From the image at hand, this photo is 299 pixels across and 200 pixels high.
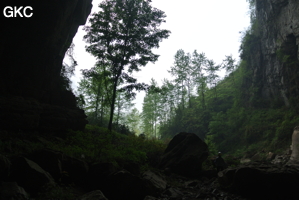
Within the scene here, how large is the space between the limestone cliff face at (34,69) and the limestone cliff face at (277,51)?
23.6m

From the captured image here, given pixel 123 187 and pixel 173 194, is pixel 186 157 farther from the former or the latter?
pixel 123 187

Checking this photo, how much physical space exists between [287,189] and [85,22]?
17537mm

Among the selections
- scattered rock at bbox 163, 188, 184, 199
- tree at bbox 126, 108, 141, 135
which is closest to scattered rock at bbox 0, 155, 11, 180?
scattered rock at bbox 163, 188, 184, 199

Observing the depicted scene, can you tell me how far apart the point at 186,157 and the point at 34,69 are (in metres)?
10.3

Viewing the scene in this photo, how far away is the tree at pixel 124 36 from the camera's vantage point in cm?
1505

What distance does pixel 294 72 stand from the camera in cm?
2183

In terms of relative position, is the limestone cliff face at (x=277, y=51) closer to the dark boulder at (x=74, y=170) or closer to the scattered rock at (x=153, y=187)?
the scattered rock at (x=153, y=187)

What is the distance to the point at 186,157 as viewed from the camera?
36.8 ft

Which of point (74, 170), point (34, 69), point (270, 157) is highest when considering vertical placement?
point (34, 69)

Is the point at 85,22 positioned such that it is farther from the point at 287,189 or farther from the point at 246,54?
the point at 246,54

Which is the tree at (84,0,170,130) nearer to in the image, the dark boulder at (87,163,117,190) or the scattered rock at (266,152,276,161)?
the dark boulder at (87,163,117,190)

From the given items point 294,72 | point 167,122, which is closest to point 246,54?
point 294,72

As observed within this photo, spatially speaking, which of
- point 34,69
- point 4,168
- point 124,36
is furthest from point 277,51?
point 4,168

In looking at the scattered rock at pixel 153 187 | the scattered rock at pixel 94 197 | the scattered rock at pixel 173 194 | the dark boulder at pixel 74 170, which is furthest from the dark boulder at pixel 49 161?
the scattered rock at pixel 173 194
